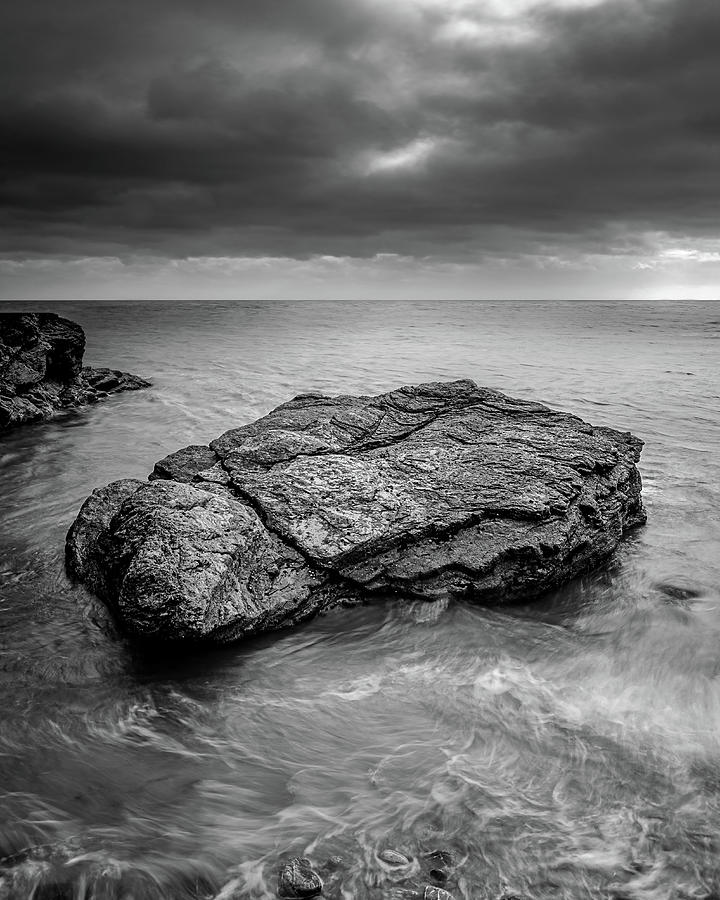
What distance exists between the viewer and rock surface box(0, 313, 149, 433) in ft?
43.3

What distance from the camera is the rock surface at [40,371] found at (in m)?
13.2

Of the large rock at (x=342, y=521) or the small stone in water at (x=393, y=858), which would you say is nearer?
the small stone in water at (x=393, y=858)

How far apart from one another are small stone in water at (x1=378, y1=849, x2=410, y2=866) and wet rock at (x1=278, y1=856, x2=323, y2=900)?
0.36 metres

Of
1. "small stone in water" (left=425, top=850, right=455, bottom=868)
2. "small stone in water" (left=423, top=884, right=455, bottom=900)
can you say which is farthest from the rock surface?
"small stone in water" (left=423, top=884, right=455, bottom=900)

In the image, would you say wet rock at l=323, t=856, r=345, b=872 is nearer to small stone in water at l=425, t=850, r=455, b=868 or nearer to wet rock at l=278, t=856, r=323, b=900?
wet rock at l=278, t=856, r=323, b=900

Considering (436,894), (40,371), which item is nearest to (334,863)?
(436,894)

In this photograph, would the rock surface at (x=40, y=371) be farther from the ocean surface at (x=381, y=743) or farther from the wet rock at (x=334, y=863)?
the wet rock at (x=334, y=863)

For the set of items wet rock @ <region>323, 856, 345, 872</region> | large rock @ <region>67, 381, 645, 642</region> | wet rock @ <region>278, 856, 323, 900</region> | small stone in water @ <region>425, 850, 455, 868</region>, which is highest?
large rock @ <region>67, 381, 645, 642</region>

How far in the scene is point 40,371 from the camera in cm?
1458

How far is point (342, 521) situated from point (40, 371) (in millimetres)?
12570

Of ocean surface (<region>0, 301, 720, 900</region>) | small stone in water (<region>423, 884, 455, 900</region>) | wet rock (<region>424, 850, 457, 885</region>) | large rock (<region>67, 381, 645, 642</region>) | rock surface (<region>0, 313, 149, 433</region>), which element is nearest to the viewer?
small stone in water (<region>423, 884, 455, 900</region>)

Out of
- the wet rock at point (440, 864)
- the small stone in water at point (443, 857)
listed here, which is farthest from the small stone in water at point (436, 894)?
the small stone in water at point (443, 857)

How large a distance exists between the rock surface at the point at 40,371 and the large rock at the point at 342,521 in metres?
8.50

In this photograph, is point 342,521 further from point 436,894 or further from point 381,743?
point 436,894
